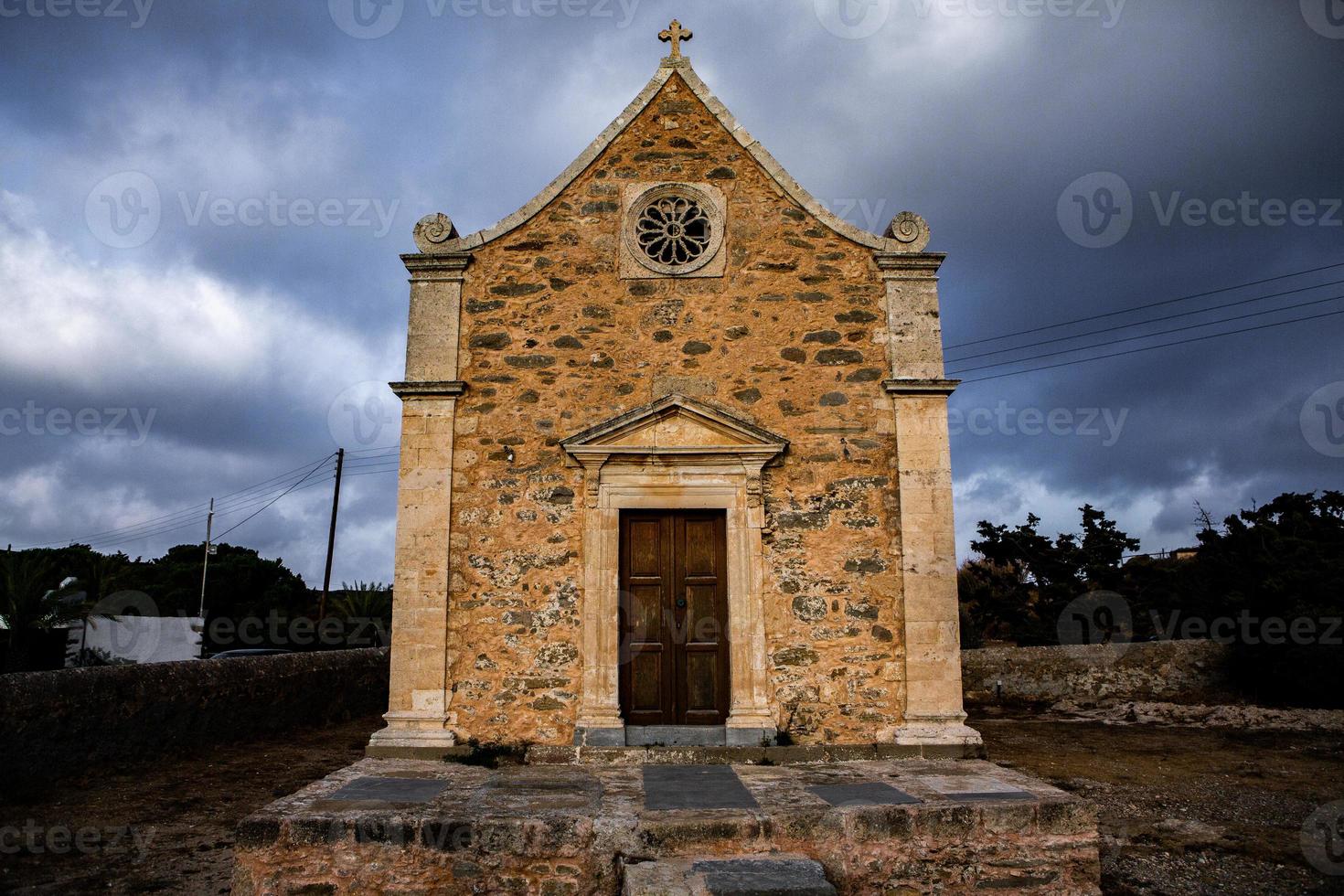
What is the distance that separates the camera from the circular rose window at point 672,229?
827cm

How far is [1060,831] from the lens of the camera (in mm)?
5285

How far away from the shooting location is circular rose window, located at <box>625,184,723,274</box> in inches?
325

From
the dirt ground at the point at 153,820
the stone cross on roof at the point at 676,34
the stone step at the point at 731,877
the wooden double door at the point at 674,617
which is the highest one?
the stone cross on roof at the point at 676,34

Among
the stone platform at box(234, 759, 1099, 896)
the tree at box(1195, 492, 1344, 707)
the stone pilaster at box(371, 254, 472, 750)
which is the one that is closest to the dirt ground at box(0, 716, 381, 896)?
the stone platform at box(234, 759, 1099, 896)

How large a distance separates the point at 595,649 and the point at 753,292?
3.71 metres

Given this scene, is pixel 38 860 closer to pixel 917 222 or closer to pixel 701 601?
pixel 701 601

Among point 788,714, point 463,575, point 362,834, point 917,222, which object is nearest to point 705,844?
point 362,834

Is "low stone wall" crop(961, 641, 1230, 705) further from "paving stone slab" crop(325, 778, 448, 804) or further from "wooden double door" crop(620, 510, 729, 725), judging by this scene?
"paving stone slab" crop(325, 778, 448, 804)

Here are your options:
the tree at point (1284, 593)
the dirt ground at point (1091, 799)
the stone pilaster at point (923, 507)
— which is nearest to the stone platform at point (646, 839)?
the dirt ground at point (1091, 799)

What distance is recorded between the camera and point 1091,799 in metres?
7.56

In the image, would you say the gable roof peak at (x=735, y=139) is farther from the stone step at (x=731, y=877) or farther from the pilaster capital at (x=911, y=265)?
the stone step at (x=731, y=877)

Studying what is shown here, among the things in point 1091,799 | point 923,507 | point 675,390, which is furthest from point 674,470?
point 1091,799

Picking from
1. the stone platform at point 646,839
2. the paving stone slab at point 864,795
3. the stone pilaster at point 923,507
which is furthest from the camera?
the stone pilaster at point 923,507

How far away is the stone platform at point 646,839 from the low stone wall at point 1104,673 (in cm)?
899
